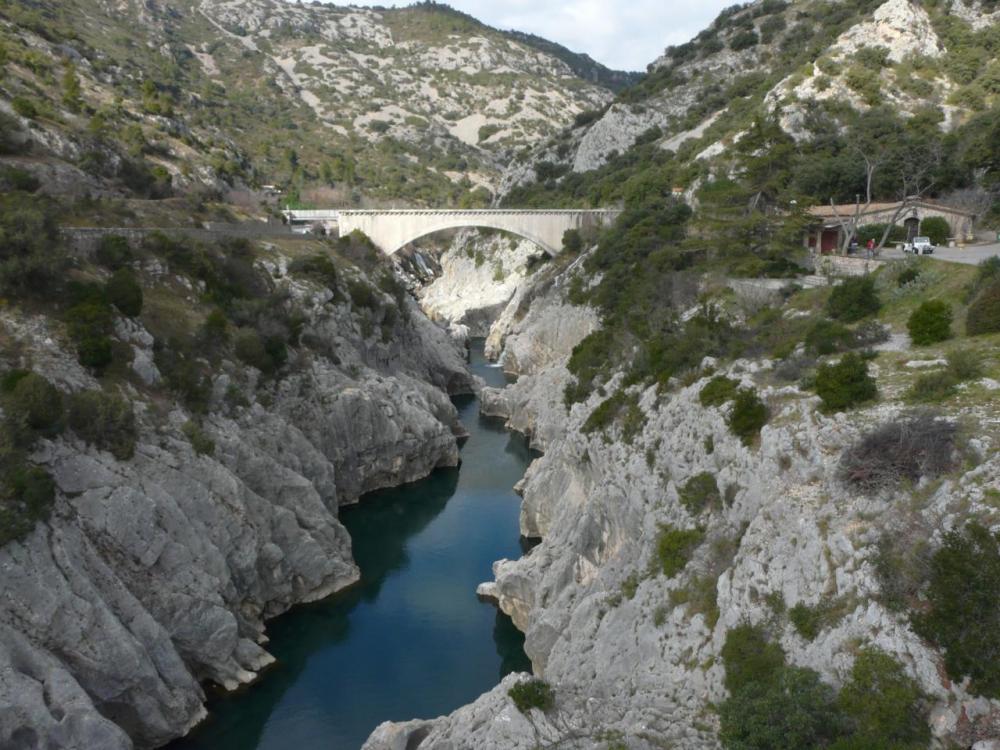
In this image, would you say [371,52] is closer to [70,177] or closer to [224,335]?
[70,177]

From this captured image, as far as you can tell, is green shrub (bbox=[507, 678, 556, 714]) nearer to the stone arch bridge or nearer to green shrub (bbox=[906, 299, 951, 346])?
green shrub (bbox=[906, 299, 951, 346])

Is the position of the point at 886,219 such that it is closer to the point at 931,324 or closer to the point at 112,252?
the point at 931,324

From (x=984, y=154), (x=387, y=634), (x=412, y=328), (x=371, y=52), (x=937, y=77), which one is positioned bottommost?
(x=387, y=634)

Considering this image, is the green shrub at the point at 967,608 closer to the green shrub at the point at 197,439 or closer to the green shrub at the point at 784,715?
the green shrub at the point at 784,715

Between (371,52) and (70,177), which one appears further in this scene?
(371,52)

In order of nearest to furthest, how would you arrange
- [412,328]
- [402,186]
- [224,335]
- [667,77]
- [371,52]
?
[224,335]
[412,328]
[667,77]
[402,186]
[371,52]

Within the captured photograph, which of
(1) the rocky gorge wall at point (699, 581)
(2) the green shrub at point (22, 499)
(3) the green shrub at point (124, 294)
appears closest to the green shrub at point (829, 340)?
(1) the rocky gorge wall at point (699, 581)

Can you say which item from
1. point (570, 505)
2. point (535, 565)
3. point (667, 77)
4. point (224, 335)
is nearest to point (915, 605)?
point (535, 565)
